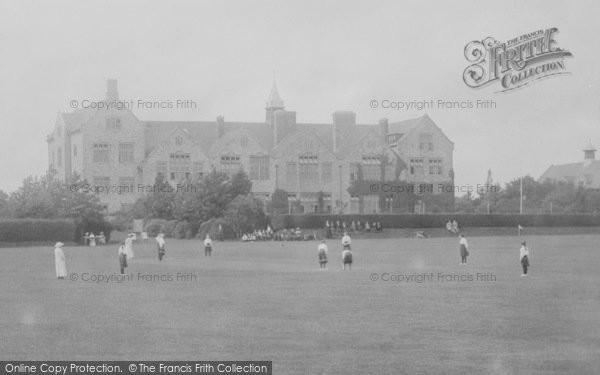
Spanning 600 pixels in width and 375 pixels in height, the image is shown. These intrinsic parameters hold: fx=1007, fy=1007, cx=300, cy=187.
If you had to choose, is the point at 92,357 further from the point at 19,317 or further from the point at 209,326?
the point at 19,317

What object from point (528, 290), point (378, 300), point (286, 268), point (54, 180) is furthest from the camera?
point (54, 180)

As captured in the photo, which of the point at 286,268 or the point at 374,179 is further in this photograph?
the point at 374,179

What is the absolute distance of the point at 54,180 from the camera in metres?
79.7

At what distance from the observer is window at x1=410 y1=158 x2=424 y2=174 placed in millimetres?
98250

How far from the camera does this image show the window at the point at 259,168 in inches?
3740

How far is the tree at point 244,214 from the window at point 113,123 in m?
20.7

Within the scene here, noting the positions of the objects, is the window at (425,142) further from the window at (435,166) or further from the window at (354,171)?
the window at (354,171)

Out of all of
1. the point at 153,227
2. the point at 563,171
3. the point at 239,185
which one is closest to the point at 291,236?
the point at 239,185

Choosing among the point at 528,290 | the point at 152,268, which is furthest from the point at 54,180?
the point at 528,290

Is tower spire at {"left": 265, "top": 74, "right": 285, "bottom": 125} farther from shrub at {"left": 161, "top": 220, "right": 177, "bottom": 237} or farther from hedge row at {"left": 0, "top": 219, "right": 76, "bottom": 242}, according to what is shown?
hedge row at {"left": 0, "top": 219, "right": 76, "bottom": 242}

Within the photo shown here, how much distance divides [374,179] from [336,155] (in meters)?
4.32

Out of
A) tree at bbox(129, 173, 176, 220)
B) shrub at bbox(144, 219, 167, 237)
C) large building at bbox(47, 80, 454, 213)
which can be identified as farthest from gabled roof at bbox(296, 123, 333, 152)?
shrub at bbox(144, 219, 167, 237)

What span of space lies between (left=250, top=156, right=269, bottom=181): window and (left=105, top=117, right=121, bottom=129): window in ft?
41.8

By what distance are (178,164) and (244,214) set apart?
1944 cm
